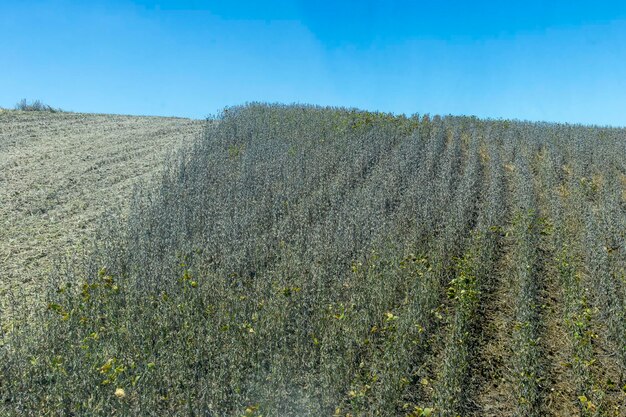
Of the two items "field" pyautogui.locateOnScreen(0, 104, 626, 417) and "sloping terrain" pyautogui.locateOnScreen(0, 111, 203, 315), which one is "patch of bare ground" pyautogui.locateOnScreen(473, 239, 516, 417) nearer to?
"field" pyautogui.locateOnScreen(0, 104, 626, 417)

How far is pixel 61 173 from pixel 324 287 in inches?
363

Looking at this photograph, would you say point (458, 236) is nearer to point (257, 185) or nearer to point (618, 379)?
point (618, 379)

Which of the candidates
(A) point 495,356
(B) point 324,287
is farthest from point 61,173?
(A) point 495,356

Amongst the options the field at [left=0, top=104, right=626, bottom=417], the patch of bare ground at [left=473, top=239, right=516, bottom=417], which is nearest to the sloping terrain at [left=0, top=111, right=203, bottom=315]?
the field at [left=0, top=104, right=626, bottom=417]

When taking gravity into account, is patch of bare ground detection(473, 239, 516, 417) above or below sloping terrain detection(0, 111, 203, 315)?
below

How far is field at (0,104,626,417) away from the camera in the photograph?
5250 millimetres

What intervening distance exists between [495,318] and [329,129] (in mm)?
9890

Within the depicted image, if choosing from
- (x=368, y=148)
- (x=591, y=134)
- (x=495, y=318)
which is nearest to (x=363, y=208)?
(x=495, y=318)

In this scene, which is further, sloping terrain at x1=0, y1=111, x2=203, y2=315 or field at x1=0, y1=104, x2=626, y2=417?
sloping terrain at x1=0, y1=111, x2=203, y2=315

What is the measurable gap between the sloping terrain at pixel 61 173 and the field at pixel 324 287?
3.6 inches

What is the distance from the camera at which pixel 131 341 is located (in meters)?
→ 5.93

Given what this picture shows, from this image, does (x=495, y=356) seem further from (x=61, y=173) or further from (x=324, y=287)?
(x=61, y=173)

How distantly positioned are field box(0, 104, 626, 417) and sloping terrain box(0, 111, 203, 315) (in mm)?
92

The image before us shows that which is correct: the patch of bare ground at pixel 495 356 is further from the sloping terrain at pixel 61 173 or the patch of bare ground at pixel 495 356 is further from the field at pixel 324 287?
the sloping terrain at pixel 61 173
